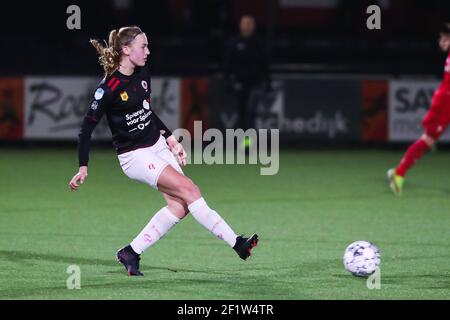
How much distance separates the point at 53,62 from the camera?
69.5 ft

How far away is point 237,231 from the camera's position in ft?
33.1

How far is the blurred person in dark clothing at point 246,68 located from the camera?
17.6m

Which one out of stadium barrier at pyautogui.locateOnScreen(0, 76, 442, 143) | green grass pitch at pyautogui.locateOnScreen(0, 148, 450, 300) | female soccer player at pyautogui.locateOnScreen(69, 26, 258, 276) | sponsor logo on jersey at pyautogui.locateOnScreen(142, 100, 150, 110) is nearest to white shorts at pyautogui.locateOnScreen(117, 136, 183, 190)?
female soccer player at pyautogui.locateOnScreen(69, 26, 258, 276)

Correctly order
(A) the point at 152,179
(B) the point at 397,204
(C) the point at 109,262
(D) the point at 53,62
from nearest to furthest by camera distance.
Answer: (A) the point at 152,179 → (C) the point at 109,262 → (B) the point at 397,204 → (D) the point at 53,62

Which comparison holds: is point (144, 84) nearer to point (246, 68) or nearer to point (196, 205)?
point (196, 205)

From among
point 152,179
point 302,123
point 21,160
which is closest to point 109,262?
point 152,179

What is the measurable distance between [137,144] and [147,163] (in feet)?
0.60

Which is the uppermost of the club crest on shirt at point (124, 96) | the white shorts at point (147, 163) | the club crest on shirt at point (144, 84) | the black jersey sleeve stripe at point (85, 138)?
the club crest on shirt at point (144, 84)

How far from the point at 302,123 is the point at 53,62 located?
18.1 ft

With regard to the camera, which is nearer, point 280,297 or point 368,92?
point 280,297

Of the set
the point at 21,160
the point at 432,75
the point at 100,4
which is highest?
the point at 100,4

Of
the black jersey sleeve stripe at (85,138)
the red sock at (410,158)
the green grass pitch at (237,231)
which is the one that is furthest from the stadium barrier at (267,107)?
the black jersey sleeve stripe at (85,138)

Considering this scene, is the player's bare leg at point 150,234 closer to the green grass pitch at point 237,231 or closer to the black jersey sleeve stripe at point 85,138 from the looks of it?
the green grass pitch at point 237,231
